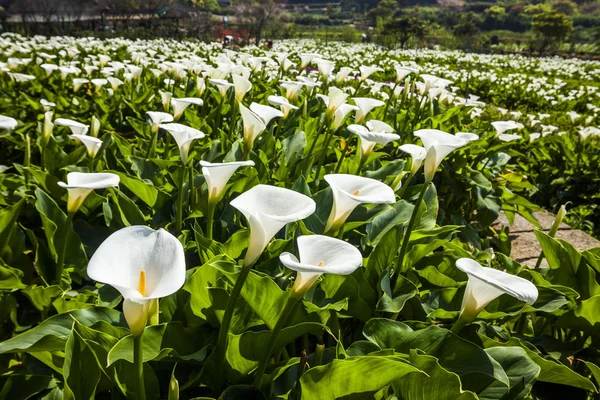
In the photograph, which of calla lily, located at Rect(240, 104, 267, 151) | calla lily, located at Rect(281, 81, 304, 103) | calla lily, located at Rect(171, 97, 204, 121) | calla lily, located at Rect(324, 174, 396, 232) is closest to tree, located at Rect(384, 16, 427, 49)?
calla lily, located at Rect(281, 81, 304, 103)

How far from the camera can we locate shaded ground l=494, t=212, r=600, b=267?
319 cm

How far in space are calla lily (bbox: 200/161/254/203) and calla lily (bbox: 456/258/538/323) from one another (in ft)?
1.77

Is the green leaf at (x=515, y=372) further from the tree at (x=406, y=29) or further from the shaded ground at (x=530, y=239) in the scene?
the tree at (x=406, y=29)

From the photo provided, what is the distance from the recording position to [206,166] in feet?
3.37

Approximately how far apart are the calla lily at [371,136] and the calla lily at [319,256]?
2.15ft

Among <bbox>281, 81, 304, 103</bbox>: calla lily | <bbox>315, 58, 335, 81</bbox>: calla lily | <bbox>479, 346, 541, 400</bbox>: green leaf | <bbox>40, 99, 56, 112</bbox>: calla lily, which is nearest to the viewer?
<bbox>479, 346, 541, 400</bbox>: green leaf

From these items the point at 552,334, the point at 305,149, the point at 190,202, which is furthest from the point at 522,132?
the point at 190,202

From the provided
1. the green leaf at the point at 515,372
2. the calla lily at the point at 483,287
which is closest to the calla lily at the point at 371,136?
the calla lily at the point at 483,287

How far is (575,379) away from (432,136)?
70 centimetres

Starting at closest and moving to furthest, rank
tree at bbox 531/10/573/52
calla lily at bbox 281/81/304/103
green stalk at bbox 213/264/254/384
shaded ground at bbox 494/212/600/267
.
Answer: green stalk at bbox 213/264/254/384
calla lily at bbox 281/81/304/103
shaded ground at bbox 494/212/600/267
tree at bbox 531/10/573/52

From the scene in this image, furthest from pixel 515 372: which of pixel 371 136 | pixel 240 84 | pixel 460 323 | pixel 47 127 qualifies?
pixel 47 127

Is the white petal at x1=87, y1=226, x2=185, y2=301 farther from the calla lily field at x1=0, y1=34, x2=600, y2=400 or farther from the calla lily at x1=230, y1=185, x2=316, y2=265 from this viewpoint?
the calla lily at x1=230, y1=185, x2=316, y2=265

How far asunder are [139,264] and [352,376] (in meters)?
0.43

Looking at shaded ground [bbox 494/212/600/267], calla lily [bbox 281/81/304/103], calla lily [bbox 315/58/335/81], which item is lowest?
shaded ground [bbox 494/212/600/267]
